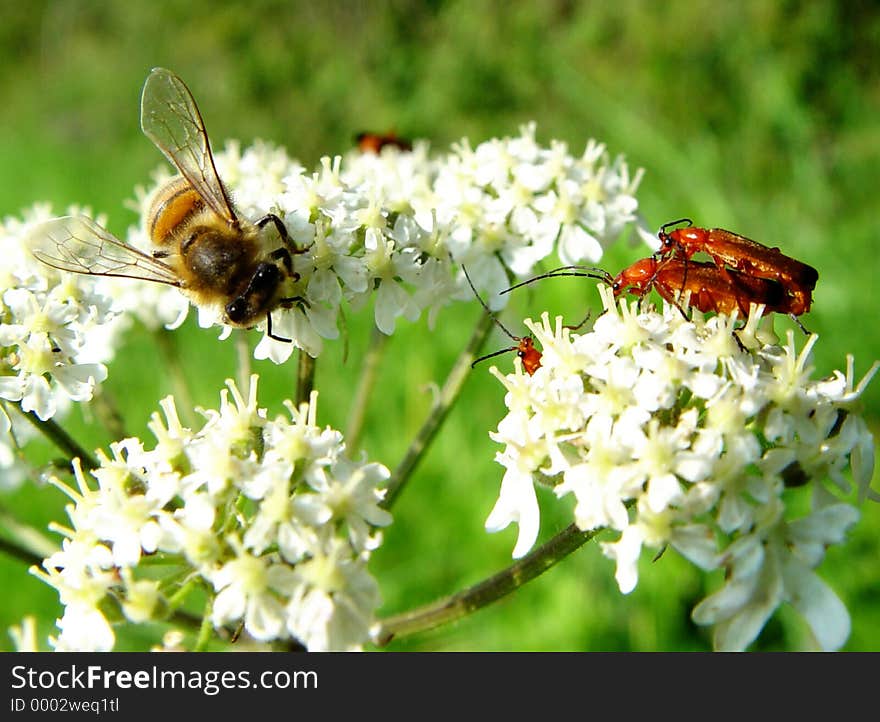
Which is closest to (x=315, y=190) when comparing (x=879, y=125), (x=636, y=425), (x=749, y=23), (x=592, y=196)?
(x=592, y=196)

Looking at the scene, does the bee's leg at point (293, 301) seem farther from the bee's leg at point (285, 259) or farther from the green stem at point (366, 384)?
the green stem at point (366, 384)

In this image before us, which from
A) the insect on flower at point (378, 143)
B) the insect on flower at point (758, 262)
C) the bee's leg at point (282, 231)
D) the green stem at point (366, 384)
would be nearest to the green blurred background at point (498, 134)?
the green stem at point (366, 384)

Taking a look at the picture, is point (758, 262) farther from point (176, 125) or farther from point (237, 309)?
point (176, 125)

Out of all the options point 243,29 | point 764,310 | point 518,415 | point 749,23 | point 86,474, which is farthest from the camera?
point 243,29

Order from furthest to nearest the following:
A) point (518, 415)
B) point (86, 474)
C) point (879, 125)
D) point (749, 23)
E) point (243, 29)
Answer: point (243, 29)
point (749, 23)
point (879, 125)
point (86, 474)
point (518, 415)

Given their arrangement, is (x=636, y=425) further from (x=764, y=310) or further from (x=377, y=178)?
(x=377, y=178)

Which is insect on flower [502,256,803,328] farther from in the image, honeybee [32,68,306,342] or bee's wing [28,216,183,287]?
bee's wing [28,216,183,287]

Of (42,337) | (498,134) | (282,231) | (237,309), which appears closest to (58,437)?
(42,337)
